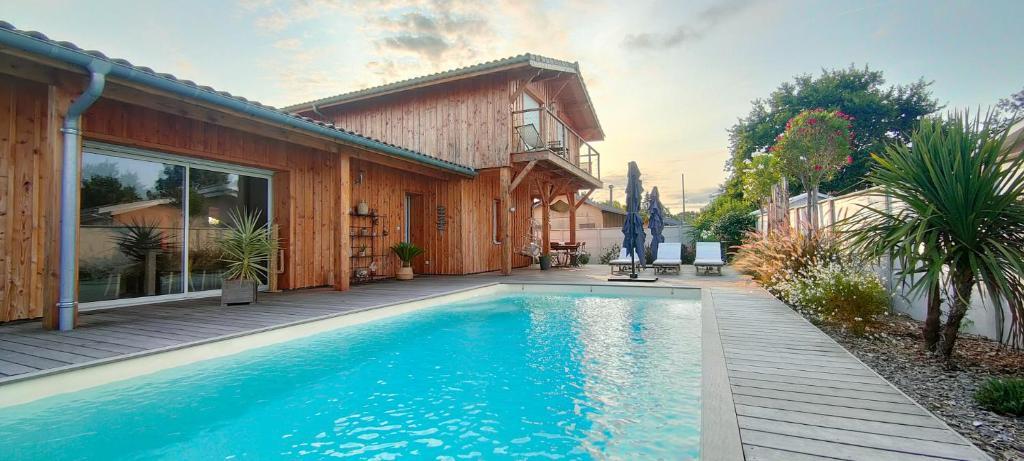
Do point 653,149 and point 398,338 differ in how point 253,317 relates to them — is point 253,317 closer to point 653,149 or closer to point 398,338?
point 398,338

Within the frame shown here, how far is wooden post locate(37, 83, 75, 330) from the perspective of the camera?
13.5ft

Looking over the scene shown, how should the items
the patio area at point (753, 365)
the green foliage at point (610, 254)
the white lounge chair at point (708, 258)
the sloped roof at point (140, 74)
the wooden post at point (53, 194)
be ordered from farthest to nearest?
the green foliage at point (610, 254) → the white lounge chair at point (708, 258) → the wooden post at point (53, 194) → the sloped roof at point (140, 74) → the patio area at point (753, 365)

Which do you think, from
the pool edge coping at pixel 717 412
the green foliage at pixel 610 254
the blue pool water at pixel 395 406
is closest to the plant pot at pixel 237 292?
the blue pool water at pixel 395 406

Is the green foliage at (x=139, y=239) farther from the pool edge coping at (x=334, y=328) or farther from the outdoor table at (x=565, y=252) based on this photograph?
the outdoor table at (x=565, y=252)

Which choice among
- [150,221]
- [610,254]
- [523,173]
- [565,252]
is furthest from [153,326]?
[610,254]

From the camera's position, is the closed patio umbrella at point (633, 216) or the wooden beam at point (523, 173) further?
the wooden beam at point (523, 173)

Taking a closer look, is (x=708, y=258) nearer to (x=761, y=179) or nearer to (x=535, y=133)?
(x=535, y=133)

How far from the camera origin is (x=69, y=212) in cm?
417

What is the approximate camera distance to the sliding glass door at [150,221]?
535cm

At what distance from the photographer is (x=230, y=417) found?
274 cm

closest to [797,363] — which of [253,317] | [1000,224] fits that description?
[1000,224]

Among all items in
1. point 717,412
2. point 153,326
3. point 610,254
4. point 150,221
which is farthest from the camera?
point 610,254

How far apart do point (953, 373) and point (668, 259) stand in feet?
27.5

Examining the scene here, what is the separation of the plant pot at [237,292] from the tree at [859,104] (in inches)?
956
